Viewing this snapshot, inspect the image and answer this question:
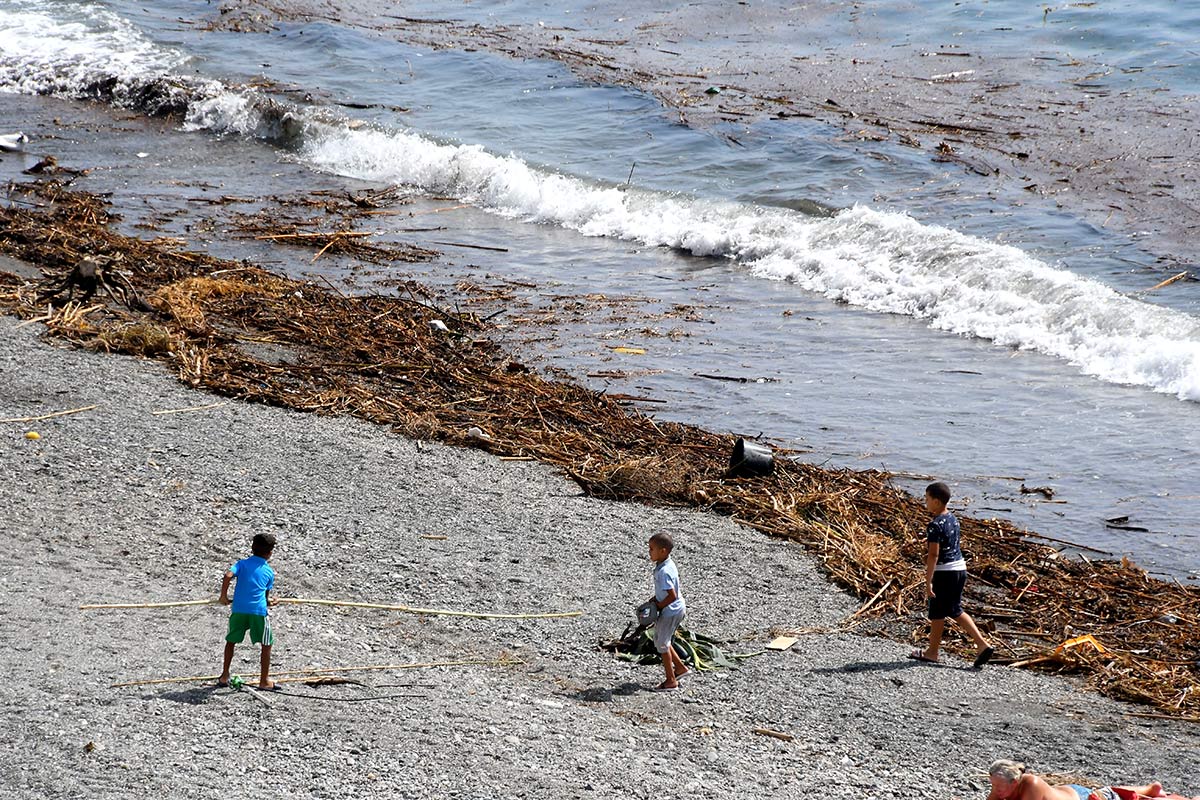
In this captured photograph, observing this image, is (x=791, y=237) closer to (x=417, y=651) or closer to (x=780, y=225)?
(x=780, y=225)

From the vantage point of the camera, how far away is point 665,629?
6.75 m

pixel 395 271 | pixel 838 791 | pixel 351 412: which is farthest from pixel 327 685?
pixel 395 271

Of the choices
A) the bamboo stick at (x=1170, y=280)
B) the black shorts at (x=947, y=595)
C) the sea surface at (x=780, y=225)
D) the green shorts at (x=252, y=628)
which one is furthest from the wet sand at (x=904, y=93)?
the green shorts at (x=252, y=628)

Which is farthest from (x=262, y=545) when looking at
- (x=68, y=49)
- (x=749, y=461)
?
(x=68, y=49)

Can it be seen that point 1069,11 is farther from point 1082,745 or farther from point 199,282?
point 1082,745

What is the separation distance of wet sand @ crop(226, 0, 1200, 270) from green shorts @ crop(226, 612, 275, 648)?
42.7 feet

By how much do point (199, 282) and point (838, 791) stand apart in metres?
9.39

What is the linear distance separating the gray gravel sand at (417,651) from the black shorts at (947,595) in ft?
1.14

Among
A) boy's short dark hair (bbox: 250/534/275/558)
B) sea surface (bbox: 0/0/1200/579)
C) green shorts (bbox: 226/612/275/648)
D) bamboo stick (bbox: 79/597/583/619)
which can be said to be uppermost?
sea surface (bbox: 0/0/1200/579)

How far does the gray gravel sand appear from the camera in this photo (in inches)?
220

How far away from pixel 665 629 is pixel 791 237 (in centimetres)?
1132

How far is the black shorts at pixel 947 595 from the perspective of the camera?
7.39 m

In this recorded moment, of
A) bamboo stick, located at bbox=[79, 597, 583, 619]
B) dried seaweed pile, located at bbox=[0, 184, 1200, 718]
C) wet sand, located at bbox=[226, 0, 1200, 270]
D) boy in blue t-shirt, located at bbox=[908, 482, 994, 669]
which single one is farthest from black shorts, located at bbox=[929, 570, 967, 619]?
wet sand, located at bbox=[226, 0, 1200, 270]

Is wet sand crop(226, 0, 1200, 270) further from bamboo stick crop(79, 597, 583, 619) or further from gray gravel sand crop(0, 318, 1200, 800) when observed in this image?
bamboo stick crop(79, 597, 583, 619)
